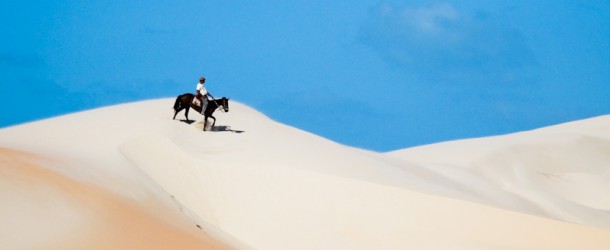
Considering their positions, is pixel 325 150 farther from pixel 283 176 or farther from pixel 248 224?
pixel 248 224

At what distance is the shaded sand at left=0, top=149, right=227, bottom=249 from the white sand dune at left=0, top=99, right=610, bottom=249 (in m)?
0.02

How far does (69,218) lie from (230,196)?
7.59 m

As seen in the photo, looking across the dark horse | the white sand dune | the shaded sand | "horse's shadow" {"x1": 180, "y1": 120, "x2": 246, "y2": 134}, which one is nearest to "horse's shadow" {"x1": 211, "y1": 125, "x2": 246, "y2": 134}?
"horse's shadow" {"x1": 180, "y1": 120, "x2": 246, "y2": 134}

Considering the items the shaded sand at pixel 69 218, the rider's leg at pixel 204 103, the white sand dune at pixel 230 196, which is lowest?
the shaded sand at pixel 69 218

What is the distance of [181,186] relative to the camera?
15453mm

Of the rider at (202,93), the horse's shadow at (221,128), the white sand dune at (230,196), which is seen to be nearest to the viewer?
the white sand dune at (230,196)

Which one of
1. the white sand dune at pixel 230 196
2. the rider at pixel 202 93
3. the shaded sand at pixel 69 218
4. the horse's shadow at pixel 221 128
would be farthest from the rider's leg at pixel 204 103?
the shaded sand at pixel 69 218

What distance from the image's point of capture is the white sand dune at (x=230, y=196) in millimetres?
8422

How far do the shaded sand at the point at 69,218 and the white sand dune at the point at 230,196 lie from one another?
24 millimetres

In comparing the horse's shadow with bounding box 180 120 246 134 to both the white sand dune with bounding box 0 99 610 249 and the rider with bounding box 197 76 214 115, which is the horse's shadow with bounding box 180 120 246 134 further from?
the rider with bounding box 197 76 214 115

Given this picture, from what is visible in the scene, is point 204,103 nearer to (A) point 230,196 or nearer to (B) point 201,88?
(B) point 201,88

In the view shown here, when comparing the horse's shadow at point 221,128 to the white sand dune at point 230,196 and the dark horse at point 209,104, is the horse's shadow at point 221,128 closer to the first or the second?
the white sand dune at point 230,196

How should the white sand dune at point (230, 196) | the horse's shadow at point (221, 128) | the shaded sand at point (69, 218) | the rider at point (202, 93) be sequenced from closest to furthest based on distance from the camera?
1. the shaded sand at point (69, 218)
2. the white sand dune at point (230, 196)
3. the rider at point (202, 93)
4. the horse's shadow at point (221, 128)

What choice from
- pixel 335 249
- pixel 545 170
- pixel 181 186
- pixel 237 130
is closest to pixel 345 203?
pixel 335 249
